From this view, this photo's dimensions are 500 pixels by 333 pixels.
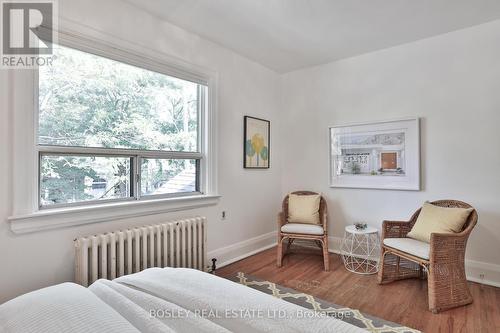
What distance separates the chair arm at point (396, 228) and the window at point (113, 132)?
6.85ft

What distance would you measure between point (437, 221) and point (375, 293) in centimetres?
89

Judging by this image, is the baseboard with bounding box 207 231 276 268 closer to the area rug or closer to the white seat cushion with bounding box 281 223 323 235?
the area rug

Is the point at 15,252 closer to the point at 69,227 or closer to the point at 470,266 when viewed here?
the point at 69,227

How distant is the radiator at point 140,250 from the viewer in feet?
6.84

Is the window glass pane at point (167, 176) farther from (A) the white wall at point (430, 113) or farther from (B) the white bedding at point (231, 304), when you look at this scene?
(A) the white wall at point (430, 113)

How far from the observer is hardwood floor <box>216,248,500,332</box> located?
2.11 metres

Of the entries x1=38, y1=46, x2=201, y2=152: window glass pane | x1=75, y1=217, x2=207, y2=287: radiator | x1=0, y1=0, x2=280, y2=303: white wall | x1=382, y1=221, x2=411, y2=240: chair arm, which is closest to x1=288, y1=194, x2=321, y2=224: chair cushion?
x1=0, y1=0, x2=280, y2=303: white wall

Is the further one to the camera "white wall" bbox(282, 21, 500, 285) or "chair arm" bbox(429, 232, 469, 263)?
"white wall" bbox(282, 21, 500, 285)

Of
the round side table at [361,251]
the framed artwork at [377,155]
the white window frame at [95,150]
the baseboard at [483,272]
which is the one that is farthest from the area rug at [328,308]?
the framed artwork at [377,155]

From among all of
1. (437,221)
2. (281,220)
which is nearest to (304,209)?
(281,220)

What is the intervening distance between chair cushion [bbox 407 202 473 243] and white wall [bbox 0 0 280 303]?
193 cm

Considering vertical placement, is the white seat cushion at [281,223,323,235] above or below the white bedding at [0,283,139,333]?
below

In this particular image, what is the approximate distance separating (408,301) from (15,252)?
3106mm

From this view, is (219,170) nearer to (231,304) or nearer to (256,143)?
(256,143)
